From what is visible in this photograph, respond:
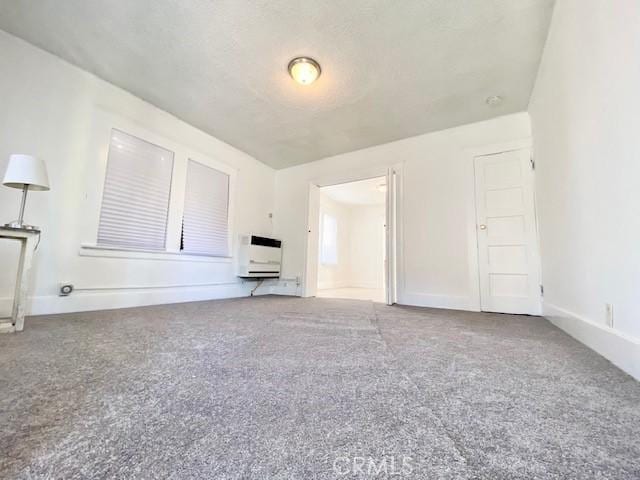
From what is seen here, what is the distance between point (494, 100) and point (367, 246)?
5.18 meters

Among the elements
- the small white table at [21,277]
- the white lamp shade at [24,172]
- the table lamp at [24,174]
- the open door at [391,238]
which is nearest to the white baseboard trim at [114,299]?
the small white table at [21,277]

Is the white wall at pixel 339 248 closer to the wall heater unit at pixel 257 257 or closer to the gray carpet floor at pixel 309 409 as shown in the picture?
the wall heater unit at pixel 257 257

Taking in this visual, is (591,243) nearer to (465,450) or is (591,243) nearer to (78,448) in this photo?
(465,450)

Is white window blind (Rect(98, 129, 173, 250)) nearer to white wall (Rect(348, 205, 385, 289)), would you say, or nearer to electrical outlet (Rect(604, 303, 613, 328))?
electrical outlet (Rect(604, 303, 613, 328))

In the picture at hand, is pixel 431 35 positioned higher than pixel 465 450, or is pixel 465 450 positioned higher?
pixel 431 35

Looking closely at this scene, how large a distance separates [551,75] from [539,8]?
496 mm

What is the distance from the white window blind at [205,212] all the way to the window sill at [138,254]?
8cm

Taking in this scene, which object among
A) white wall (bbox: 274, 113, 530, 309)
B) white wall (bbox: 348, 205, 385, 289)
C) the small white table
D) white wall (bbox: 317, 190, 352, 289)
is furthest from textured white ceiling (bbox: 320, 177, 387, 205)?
the small white table

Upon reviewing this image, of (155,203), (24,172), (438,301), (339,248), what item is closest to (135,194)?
(155,203)

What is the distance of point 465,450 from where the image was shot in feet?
2.00

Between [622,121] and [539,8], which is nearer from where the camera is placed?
[622,121]

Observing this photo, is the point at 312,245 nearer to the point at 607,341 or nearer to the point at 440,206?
the point at 440,206

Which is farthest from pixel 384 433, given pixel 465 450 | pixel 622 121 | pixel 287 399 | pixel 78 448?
pixel 622 121

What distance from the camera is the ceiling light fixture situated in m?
2.34
